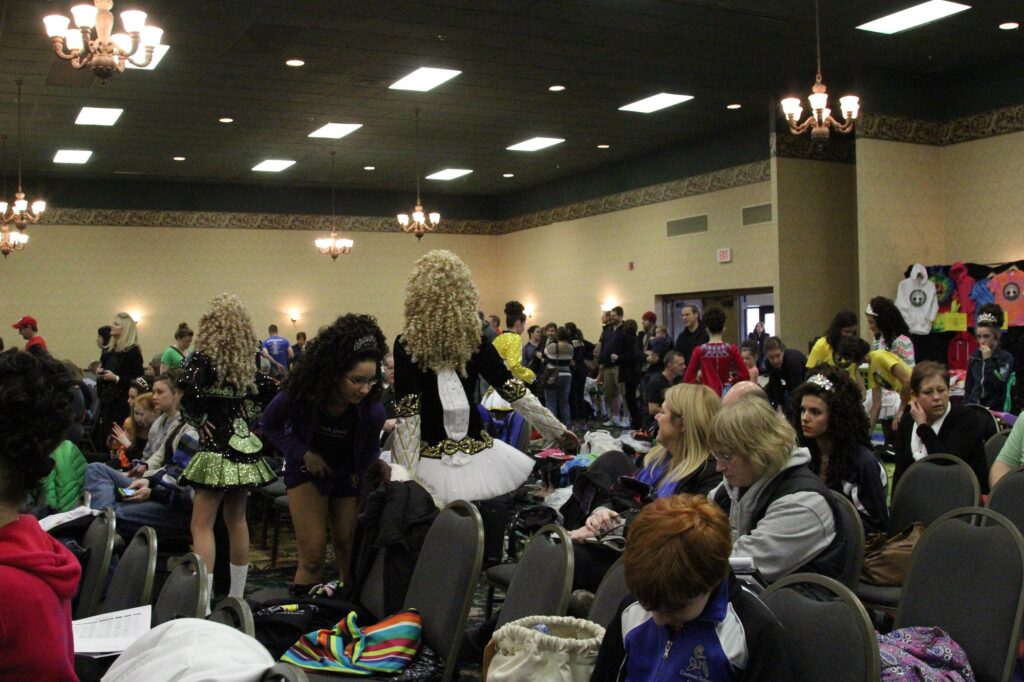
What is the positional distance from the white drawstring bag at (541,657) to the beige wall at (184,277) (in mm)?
16553

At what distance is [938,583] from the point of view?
2672mm

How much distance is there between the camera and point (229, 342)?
459cm

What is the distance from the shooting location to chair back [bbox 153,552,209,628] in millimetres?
2449

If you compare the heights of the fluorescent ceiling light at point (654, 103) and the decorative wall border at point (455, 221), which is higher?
the fluorescent ceiling light at point (654, 103)

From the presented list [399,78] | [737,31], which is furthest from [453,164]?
[737,31]

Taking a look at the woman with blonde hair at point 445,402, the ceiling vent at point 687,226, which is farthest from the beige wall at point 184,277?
the woman with blonde hair at point 445,402

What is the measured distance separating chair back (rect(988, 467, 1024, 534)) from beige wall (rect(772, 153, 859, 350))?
8696 mm

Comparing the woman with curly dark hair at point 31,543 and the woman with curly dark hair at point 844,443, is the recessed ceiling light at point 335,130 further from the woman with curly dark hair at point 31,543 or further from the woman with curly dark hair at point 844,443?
the woman with curly dark hair at point 31,543

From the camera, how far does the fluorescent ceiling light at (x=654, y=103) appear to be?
40.0ft

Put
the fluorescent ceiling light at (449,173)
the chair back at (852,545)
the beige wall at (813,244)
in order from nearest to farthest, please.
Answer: the chair back at (852,545) < the beige wall at (813,244) < the fluorescent ceiling light at (449,173)

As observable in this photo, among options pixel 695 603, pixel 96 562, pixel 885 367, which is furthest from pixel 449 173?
pixel 695 603

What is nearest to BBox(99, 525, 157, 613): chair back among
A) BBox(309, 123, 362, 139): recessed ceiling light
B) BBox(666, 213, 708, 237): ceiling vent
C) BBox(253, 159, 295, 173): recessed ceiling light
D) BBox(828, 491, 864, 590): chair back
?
BBox(828, 491, 864, 590): chair back

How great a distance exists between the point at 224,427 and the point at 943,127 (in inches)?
386

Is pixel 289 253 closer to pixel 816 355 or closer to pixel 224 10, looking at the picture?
pixel 224 10
